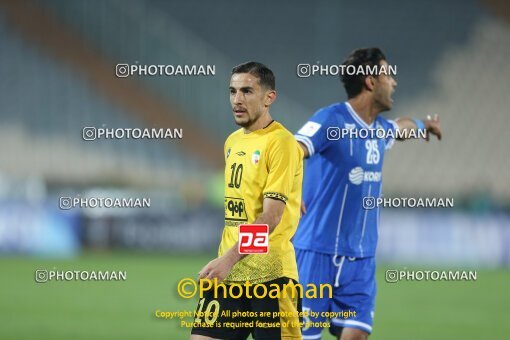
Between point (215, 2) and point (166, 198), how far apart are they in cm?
499

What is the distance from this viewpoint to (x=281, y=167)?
12.6 ft

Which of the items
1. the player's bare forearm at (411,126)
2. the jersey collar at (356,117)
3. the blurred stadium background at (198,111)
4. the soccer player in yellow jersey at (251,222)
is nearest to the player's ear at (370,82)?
the jersey collar at (356,117)

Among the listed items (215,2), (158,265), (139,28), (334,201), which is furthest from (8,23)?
(334,201)

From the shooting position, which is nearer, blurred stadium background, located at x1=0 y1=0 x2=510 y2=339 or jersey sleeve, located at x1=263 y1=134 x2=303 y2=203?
jersey sleeve, located at x1=263 y1=134 x2=303 y2=203

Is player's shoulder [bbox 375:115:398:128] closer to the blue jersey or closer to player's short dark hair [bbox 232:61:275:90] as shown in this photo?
the blue jersey

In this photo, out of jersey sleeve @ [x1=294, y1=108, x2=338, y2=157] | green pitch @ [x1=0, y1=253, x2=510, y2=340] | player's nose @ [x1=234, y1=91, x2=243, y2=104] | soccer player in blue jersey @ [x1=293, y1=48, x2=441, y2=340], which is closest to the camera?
player's nose @ [x1=234, y1=91, x2=243, y2=104]

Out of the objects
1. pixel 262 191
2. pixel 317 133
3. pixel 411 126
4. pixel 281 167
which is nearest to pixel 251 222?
pixel 262 191

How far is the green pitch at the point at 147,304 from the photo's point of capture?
25.9ft

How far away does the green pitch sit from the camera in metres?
7.91

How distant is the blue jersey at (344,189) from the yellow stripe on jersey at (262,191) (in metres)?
1.09

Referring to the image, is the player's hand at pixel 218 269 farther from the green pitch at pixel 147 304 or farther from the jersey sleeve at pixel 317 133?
the green pitch at pixel 147 304

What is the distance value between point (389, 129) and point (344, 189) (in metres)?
0.57

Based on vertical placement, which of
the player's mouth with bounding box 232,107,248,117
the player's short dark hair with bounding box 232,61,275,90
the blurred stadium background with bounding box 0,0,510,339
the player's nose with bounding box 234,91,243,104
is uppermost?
the blurred stadium background with bounding box 0,0,510,339

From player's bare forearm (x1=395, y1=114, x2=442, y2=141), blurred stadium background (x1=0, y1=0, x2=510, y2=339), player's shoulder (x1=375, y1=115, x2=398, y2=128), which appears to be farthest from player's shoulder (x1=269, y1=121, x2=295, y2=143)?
blurred stadium background (x1=0, y1=0, x2=510, y2=339)
